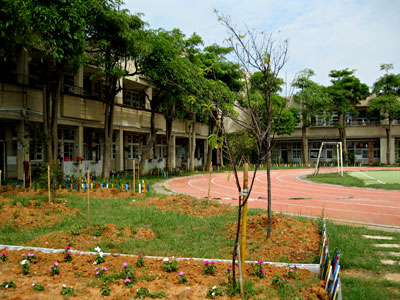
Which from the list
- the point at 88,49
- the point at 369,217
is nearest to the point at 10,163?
the point at 88,49

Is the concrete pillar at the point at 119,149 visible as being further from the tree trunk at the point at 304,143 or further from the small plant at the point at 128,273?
the tree trunk at the point at 304,143

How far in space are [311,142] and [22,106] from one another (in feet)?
127

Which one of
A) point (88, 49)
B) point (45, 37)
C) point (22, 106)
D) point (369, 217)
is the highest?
point (88, 49)

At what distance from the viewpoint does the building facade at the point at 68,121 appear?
15.4 meters

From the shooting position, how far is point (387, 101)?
37.3 m

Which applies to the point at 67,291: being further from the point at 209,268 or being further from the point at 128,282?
the point at 209,268

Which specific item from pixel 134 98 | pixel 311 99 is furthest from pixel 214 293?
pixel 311 99

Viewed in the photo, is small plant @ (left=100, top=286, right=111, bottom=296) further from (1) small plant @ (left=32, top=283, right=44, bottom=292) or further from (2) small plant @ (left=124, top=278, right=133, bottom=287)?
(1) small plant @ (left=32, top=283, right=44, bottom=292)

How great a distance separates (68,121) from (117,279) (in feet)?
51.4

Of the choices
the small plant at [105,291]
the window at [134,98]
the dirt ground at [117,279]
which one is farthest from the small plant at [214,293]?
the window at [134,98]

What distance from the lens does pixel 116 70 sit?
16.4 metres

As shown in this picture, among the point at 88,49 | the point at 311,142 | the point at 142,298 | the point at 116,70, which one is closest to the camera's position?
the point at 142,298

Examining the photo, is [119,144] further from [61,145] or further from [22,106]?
[22,106]

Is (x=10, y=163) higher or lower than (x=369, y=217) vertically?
higher
